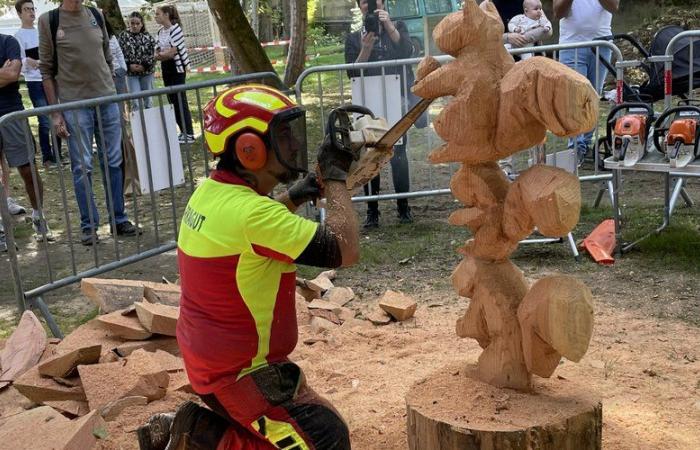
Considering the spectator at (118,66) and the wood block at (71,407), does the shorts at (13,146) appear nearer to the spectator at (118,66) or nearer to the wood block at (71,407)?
the spectator at (118,66)

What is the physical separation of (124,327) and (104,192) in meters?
2.59

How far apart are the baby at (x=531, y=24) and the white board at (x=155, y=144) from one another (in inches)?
137

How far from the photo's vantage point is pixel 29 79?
9375 mm

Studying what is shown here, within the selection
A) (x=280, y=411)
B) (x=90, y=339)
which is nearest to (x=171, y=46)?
(x=90, y=339)

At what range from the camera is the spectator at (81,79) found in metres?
6.39

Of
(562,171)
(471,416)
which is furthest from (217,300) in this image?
(562,171)

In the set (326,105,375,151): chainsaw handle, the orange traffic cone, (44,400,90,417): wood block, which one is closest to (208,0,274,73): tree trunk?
the orange traffic cone

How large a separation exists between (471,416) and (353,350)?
5.78 ft

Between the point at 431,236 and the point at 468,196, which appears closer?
the point at 468,196

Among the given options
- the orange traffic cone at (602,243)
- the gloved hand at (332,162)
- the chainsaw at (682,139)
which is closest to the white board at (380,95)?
the orange traffic cone at (602,243)

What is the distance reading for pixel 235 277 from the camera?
8.16 feet

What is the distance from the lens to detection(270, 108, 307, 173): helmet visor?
247cm

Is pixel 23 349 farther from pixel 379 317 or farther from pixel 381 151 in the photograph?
pixel 381 151

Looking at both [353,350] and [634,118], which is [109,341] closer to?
[353,350]
